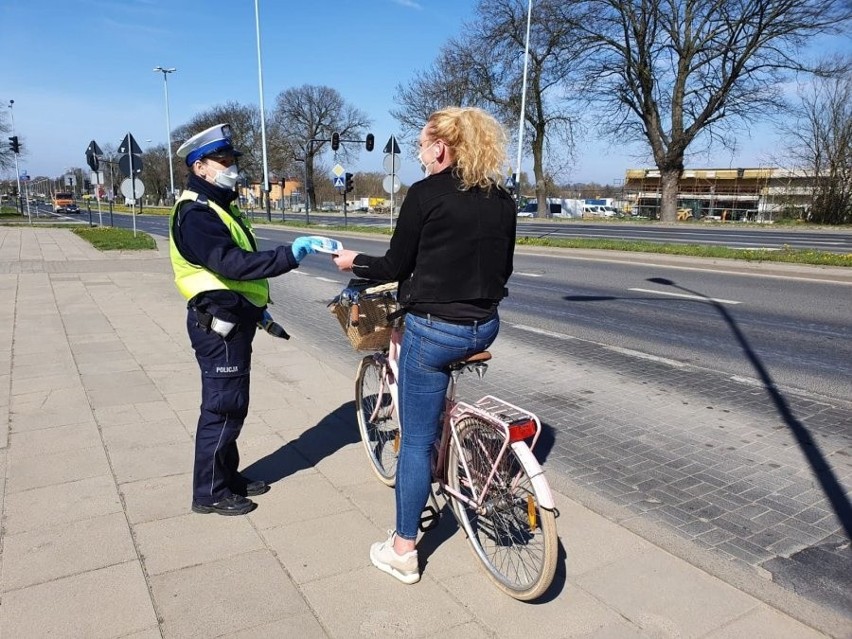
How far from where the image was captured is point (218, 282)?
291cm

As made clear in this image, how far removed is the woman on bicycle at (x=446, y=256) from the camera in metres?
2.29

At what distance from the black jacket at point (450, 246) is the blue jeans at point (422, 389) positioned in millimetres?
85

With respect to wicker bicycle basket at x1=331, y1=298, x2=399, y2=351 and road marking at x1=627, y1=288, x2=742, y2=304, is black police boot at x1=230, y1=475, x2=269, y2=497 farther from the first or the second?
road marking at x1=627, y1=288, x2=742, y2=304

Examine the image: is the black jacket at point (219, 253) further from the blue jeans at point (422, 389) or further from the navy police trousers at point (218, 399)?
the blue jeans at point (422, 389)

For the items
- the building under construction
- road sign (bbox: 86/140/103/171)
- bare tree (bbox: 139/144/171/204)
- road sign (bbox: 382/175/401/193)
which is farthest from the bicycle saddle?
bare tree (bbox: 139/144/171/204)

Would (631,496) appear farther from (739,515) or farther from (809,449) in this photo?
(809,449)

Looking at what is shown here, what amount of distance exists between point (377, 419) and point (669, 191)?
36.3 m

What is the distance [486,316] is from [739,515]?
2.01 m

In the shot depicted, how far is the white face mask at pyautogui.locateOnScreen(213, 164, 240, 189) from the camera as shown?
9.58 feet

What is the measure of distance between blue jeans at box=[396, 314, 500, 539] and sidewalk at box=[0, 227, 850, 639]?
1.26ft

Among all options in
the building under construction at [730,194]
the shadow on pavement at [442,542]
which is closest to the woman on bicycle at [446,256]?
the shadow on pavement at [442,542]

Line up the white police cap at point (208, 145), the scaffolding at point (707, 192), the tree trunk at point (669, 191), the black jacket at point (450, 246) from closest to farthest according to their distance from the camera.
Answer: the black jacket at point (450, 246) → the white police cap at point (208, 145) → the tree trunk at point (669, 191) → the scaffolding at point (707, 192)

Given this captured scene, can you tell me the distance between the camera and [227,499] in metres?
3.26

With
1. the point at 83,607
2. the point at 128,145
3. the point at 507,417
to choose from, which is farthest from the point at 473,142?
the point at 128,145
